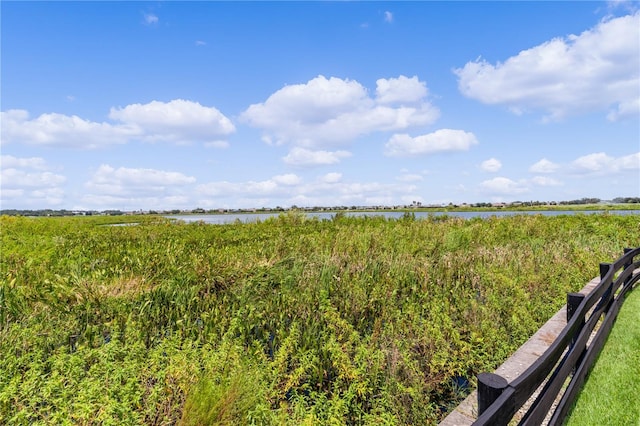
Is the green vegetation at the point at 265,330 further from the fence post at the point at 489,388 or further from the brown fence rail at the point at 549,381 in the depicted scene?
the fence post at the point at 489,388

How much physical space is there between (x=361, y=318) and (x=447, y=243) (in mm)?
9068

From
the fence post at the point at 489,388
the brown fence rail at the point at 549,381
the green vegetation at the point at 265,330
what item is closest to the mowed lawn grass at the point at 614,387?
the brown fence rail at the point at 549,381

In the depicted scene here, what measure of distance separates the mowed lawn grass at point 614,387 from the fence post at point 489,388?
2.38 meters

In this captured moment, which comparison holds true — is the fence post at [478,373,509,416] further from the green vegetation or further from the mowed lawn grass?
the mowed lawn grass

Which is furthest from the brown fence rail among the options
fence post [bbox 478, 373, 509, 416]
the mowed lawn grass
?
the mowed lawn grass

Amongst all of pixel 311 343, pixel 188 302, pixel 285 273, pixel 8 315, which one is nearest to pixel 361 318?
pixel 311 343

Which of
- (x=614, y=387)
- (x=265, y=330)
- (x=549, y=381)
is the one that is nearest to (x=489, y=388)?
(x=549, y=381)

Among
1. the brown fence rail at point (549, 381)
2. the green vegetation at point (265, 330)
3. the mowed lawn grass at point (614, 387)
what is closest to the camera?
the brown fence rail at point (549, 381)

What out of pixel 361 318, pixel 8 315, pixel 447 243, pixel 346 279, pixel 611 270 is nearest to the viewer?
pixel 611 270

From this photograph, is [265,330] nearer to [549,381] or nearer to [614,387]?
[549,381]

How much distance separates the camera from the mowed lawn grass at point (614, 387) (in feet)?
12.4

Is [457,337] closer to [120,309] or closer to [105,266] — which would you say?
[120,309]

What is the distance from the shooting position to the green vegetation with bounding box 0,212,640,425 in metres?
4.06

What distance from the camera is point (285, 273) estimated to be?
32.0ft
